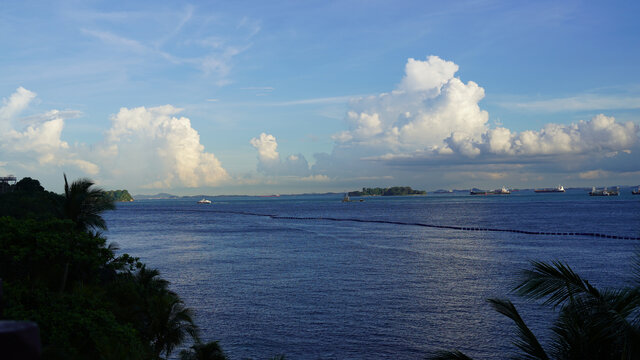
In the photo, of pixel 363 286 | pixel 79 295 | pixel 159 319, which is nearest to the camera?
pixel 79 295

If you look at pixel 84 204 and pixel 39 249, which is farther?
pixel 84 204

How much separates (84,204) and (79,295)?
14.2m

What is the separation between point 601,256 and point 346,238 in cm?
4872

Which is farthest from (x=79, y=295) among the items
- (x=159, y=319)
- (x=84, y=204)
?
(x=84, y=204)

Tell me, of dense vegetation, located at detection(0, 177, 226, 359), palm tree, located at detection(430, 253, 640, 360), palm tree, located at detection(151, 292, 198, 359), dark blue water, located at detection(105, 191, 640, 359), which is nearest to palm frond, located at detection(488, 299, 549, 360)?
palm tree, located at detection(430, 253, 640, 360)

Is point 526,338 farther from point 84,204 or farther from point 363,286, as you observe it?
point 363,286

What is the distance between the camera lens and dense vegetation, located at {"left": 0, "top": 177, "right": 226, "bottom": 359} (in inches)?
701

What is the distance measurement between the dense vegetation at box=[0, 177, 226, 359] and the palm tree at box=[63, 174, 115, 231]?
0.19 feet

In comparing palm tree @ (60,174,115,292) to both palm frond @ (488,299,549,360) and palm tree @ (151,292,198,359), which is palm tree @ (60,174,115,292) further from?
palm frond @ (488,299,549,360)

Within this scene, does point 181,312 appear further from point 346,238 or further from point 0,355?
point 346,238

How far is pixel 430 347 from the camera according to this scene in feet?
112

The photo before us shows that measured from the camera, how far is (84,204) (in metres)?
33.1

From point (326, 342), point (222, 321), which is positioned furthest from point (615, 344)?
point (222, 321)

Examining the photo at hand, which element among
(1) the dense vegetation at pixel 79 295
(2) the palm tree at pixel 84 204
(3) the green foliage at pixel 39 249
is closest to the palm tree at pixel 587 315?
(1) the dense vegetation at pixel 79 295
